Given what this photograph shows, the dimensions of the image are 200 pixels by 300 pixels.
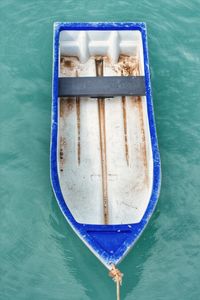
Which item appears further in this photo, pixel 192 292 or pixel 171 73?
pixel 171 73

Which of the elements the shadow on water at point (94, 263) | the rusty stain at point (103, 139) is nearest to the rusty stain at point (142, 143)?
the rusty stain at point (103, 139)

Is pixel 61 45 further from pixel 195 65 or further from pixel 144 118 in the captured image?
pixel 195 65

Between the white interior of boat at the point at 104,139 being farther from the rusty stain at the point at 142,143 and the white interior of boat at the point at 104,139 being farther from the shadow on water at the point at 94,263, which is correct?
the shadow on water at the point at 94,263

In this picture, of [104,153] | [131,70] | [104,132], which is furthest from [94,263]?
[131,70]

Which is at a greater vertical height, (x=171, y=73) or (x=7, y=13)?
(x=7, y=13)

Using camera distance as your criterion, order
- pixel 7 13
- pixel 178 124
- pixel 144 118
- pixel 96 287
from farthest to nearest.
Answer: pixel 7 13, pixel 178 124, pixel 144 118, pixel 96 287

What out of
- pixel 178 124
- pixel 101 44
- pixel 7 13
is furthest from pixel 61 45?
pixel 178 124
